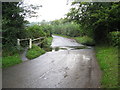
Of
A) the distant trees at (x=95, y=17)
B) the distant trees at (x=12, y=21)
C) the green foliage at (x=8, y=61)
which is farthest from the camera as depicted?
the distant trees at (x=95, y=17)

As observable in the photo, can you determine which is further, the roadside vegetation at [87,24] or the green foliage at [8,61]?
the green foliage at [8,61]

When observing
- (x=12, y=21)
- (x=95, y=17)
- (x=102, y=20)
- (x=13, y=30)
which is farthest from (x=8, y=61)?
(x=95, y=17)

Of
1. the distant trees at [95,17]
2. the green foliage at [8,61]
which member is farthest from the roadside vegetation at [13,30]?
the distant trees at [95,17]

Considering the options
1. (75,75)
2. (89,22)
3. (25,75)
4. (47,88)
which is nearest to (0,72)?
(25,75)

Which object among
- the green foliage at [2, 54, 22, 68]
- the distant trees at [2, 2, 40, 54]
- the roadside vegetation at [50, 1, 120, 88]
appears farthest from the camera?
the roadside vegetation at [50, 1, 120, 88]

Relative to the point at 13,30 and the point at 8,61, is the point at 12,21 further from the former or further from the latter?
the point at 8,61

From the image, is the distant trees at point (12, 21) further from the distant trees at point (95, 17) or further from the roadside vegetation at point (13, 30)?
the distant trees at point (95, 17)

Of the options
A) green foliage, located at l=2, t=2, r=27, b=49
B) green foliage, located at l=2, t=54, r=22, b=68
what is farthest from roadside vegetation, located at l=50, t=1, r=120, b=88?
green foliage, located at l=2, t=2, r=27, b=49

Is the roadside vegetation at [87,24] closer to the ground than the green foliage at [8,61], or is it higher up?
higher up

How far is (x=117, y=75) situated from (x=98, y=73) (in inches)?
31.6

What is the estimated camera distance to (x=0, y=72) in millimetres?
5188

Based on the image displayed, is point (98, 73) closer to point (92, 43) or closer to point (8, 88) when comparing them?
point (8, 88)

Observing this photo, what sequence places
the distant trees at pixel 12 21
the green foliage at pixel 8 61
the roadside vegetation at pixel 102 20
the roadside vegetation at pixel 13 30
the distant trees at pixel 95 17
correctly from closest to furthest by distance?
the green foliage at pixel 8 61 < the roadside vegetation at pixel 13 30 < the distant trees at pixel 12 21 < the roadside vegetation at pixel 102 20 < the distant trees at pixel 95 17

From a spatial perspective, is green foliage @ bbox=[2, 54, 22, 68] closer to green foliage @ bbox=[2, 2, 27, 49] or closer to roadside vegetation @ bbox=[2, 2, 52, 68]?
roadside vegetation @ bbox=[2, 2, 52, 68]
